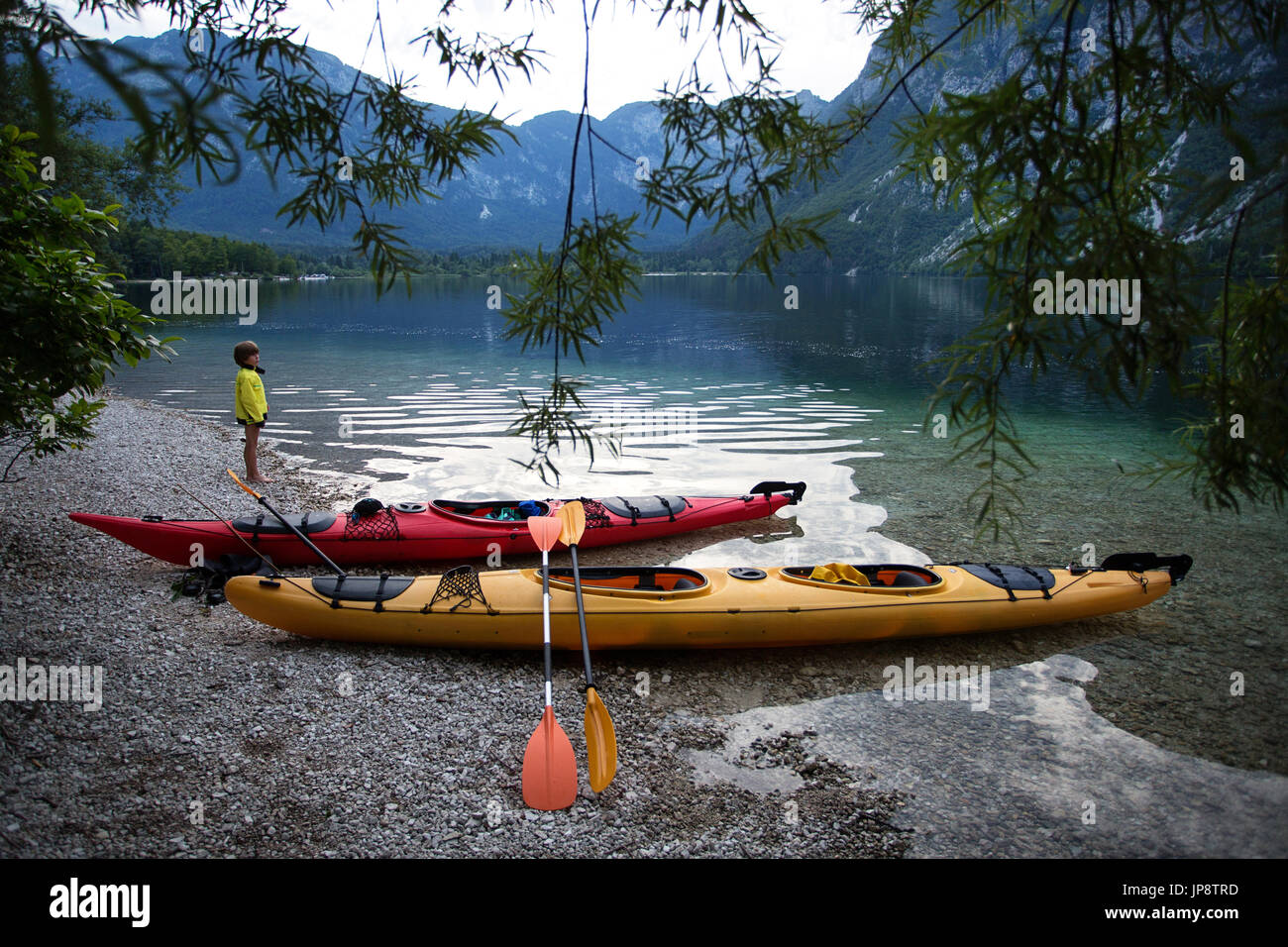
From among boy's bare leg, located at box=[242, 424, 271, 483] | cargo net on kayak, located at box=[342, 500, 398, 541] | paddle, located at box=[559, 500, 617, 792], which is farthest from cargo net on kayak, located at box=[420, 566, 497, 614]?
boy's bare leg, located at box=[242, 424, 271, 483]

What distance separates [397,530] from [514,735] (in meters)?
3.80

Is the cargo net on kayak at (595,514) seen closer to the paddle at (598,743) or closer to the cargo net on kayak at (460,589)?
the cargo net on kayak at (460,589)

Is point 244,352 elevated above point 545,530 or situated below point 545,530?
above

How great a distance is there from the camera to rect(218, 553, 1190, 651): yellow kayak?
6328mm

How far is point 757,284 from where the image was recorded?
305 feet

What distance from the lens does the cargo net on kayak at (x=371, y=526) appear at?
8.20m

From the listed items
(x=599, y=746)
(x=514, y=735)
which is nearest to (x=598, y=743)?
(x=599, y=746)

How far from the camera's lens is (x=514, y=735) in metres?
5.27

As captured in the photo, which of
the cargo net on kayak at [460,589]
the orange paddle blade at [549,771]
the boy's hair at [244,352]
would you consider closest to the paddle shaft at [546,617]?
the orange paddle blade at [549,771]

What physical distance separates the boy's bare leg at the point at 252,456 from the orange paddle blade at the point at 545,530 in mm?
5385

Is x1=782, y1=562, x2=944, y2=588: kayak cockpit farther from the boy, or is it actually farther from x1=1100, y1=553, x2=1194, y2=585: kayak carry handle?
the boy

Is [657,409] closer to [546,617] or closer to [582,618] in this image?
[582,618]

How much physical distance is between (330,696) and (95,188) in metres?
28.0
